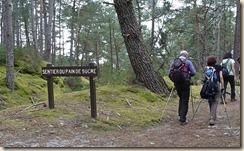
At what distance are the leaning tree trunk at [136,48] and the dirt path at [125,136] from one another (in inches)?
120

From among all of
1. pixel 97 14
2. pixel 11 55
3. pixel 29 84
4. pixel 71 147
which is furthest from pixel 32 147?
pixel 97 14

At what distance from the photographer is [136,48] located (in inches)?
366

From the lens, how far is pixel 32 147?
15.0 feet

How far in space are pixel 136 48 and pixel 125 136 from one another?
14.4 ft

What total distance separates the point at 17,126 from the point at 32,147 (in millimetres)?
1262

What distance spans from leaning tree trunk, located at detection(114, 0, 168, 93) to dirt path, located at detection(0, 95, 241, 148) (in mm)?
3043

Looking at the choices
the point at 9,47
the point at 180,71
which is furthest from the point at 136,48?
the point at 9,47

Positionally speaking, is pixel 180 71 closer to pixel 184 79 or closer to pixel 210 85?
pixel 184 79

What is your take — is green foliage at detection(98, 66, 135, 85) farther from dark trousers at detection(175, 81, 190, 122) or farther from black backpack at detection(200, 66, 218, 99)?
black backpack at detection(200, 66, 218, 99)

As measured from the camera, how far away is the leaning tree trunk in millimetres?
9117

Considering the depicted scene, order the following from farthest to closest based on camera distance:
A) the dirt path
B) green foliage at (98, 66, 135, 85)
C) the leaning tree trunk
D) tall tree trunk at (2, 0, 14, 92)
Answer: tall tree trunk at (2, 0, 14, 92), green foliage at (98, 66, 135, 85), the leaning tree trunk, the dirt path

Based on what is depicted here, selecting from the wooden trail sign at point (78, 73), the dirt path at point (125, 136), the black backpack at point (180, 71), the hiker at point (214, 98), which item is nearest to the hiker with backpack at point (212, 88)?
the hiker at point (214, 98)

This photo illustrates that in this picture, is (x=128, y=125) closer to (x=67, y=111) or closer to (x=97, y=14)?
(x=67, y=111)

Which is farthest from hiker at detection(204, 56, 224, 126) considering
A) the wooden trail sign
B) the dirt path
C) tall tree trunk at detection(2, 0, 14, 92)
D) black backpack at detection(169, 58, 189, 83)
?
tall tree trunk at detection(2, 0, 14, 92)
